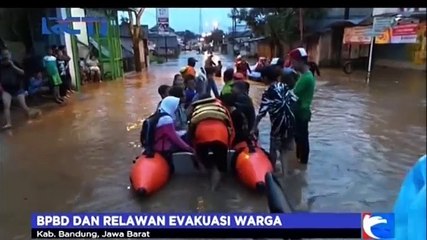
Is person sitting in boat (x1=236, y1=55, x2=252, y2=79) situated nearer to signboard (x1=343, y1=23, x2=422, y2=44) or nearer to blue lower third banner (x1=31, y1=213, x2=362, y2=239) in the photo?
signboard (x1=343, y1=23, x2=422, y2=44)

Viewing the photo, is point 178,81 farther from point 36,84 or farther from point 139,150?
point 36,84

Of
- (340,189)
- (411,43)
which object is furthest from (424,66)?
(340,189)

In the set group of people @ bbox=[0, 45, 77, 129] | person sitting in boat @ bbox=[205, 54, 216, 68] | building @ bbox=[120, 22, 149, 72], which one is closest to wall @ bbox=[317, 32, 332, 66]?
person sitting in boat @ bbox=[205, 54, 216, 68]

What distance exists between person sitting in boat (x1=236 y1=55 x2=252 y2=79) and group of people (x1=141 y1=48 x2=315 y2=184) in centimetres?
1

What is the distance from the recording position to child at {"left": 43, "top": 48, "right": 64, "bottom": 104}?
3.72 feet

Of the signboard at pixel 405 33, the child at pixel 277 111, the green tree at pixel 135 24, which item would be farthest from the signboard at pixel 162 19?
the signboard at pixel 405 33

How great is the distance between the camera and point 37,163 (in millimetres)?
1213

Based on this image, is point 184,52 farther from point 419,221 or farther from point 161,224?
point 419,221

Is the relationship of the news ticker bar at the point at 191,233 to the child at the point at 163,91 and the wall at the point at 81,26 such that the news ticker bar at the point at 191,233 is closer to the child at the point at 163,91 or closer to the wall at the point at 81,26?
the child at the point at 163,91

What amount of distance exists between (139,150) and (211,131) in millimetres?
260

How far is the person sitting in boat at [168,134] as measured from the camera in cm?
122

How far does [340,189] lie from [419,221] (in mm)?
792
